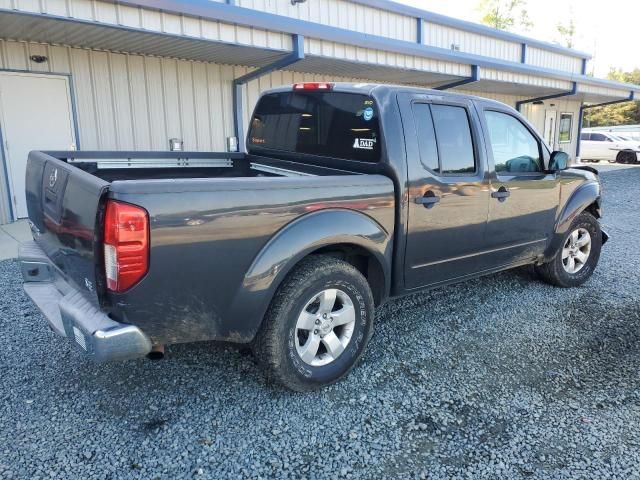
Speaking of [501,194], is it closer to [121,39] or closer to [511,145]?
[511,145]

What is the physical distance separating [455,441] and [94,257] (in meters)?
2.14

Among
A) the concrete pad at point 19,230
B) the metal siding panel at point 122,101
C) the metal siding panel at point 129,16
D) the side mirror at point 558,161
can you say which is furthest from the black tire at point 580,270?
the metal siding panel at point 122,101

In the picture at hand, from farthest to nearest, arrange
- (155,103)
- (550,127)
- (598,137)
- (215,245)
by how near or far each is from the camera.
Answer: (598,137), (550,127), (155,103), (215,245)

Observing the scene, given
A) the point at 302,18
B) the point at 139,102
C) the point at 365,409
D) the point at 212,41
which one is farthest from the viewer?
the point at 302,18

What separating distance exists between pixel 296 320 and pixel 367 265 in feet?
2.66

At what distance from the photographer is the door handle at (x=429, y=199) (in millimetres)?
3449

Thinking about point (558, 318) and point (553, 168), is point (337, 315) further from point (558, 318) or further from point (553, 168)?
A: point (553, 168)

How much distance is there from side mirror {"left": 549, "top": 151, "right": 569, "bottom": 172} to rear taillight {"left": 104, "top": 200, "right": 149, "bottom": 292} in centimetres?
374

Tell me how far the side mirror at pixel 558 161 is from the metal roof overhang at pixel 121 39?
17.6ft

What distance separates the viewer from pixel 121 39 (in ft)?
24.3

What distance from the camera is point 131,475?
7.70 ft

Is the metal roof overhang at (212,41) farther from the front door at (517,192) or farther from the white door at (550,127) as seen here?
the white door at (550,127)

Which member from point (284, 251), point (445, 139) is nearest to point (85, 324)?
point (284, 251)

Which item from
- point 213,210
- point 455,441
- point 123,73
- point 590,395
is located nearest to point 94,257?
point 213,210
